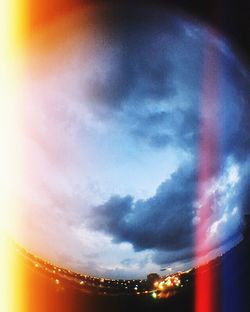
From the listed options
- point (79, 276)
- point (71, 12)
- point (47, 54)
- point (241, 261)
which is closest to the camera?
point (79, 276)

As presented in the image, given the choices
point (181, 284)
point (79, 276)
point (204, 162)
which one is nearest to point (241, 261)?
point (181, 284)

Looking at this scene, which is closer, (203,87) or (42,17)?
(42,17)

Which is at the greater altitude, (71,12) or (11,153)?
(71,12)

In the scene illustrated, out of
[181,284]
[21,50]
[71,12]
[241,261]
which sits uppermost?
[71,12]

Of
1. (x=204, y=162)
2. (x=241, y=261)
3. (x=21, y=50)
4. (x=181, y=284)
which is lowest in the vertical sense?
(x=181, y=284)

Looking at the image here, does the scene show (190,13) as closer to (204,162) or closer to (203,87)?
(203,87)

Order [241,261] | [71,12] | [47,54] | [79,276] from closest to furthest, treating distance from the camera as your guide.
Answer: [79,276]
[71,12]
[241,261]
[47,54]

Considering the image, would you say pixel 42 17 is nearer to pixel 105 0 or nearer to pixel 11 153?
pixel 105 0

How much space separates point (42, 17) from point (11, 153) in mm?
1912

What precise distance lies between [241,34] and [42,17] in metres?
2.80

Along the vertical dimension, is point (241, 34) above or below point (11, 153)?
above

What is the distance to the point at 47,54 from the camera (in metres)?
4.86

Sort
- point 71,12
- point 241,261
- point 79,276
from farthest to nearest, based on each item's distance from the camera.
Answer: point 241,261 < point 71,12 < point 79,276

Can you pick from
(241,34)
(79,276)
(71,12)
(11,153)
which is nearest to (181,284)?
(79,276)
